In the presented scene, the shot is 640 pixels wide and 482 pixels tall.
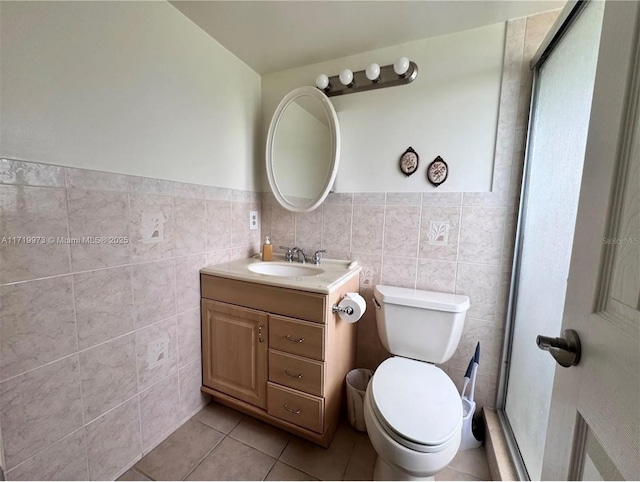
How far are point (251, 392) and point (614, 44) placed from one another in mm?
1700

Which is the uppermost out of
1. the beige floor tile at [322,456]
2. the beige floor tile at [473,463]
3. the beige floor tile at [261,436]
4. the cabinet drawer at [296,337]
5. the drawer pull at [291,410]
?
the cabinet drawer at [296,337]

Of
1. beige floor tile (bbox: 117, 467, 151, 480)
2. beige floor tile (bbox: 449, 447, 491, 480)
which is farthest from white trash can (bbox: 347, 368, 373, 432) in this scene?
beige floor tile (bbox: 117, 467, 151, 480)

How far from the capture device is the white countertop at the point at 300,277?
3.80 feet

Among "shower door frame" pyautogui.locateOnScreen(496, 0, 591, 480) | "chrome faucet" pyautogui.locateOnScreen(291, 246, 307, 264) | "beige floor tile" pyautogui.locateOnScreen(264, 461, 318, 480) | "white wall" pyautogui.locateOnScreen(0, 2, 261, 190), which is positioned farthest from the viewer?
"chrome faucet" pyautogui.locateOnScreen(291, 246, 307, 264)

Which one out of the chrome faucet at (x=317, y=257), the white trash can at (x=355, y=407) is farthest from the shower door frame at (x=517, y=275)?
the chrome faucet at (x=317, y=257)

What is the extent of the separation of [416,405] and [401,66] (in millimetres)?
1512

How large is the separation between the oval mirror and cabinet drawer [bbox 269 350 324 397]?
0.85 metres

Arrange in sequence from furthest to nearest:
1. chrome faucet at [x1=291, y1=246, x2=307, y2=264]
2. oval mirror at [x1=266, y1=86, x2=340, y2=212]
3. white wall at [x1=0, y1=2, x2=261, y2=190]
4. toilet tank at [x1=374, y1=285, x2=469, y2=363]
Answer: chrome faucet at [x1=291, y1=246, x2=307, y2=264], oval mirror at [x1=266, y1=86, x2=340, y2=212], toilet tank at [x1=374, y1=285, x2=469, y2=363], white wall at [x1=0, y1=2, x2=261, y2=190]

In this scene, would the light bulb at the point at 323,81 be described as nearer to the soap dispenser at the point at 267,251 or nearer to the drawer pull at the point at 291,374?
the soap dispenser at the point at 267,251

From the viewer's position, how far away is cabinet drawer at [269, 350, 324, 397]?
1.17m

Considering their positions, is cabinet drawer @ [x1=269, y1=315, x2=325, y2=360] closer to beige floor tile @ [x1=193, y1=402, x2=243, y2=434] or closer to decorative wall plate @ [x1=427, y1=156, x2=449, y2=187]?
beige floor tile @ [x1=193, y1=402, x2=243, y2=434]

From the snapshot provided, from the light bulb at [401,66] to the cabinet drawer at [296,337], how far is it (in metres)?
1.29

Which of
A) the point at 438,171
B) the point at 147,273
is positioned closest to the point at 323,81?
the point at 438,171

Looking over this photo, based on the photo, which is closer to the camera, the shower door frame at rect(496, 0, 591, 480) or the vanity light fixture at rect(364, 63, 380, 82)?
the shower door frame at rect(496, 0, 591, 480)
